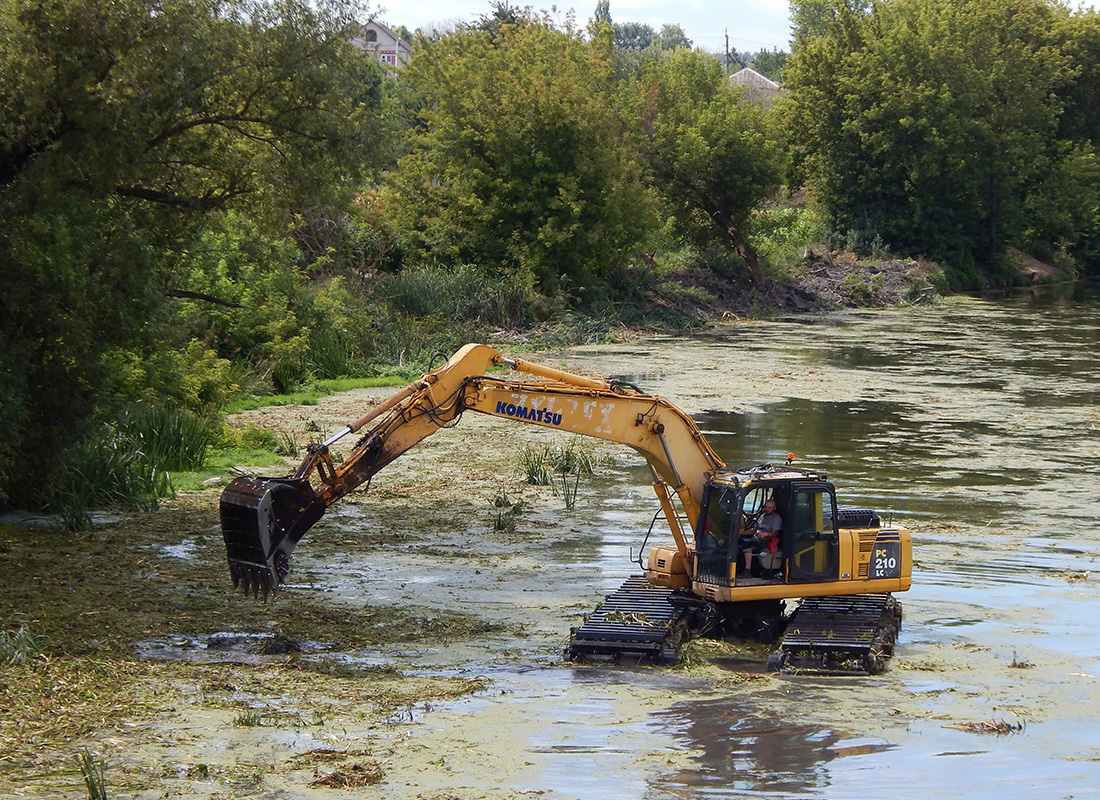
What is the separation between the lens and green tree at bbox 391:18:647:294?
45062 millimetres

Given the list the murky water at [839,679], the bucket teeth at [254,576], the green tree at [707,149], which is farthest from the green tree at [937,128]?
Result: the bucket teeth at [254,576]

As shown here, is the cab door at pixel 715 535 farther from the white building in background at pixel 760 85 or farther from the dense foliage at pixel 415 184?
the white building in background at pixel 760 85

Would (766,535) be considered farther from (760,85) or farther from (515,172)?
(760,85)

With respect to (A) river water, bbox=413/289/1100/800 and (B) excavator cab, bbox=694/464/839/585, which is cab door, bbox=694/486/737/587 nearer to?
(B) excavator cab, bbox=694/464/839/585

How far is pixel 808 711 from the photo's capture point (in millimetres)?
11688

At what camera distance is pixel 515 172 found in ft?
150

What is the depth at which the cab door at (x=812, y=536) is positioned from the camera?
14.0 metres

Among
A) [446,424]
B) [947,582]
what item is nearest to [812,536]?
[947,582]

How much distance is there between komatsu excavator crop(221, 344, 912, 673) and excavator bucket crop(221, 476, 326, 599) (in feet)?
0.11

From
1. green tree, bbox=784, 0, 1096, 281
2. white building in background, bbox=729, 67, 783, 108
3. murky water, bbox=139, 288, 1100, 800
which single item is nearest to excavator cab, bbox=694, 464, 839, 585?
murky water, bbox=139, 288, 1100, 800

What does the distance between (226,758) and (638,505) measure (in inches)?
460

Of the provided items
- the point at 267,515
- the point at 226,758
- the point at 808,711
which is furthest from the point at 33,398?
the point at 808,711

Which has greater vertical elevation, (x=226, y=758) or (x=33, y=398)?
(x=33, y=398)

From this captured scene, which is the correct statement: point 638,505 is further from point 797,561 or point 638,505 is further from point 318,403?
point 318,403
